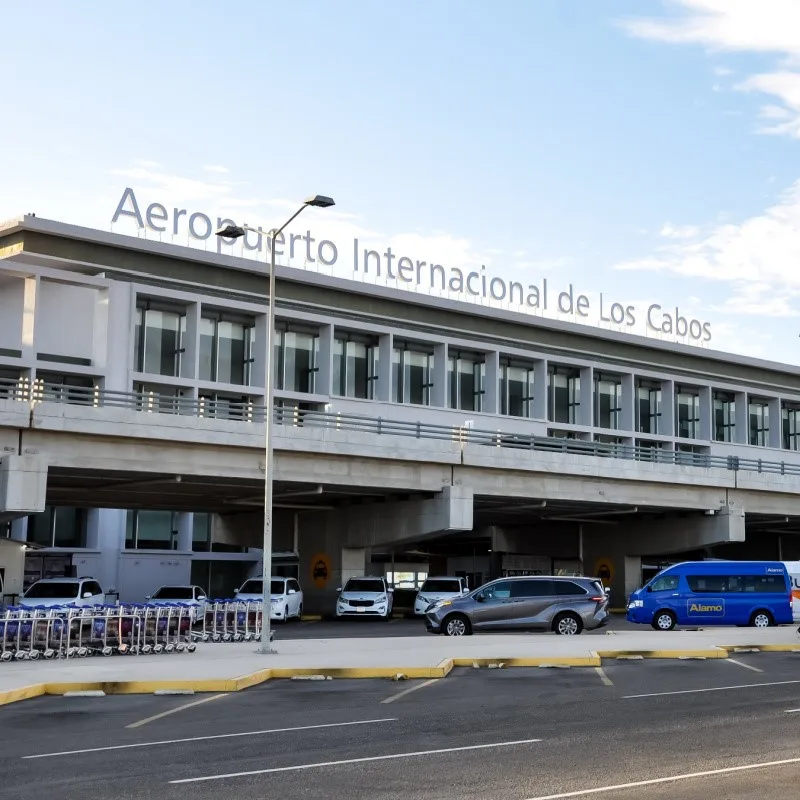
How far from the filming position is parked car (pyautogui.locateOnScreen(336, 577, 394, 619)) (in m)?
47.3

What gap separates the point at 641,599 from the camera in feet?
131

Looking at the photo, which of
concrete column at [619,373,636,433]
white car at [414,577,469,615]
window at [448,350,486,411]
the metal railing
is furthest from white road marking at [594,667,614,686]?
concrete column at [619,373,636,433]

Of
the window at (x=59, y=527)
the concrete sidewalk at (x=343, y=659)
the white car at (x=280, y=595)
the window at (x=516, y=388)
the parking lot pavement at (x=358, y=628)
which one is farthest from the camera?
the window at (x=516, y=388)

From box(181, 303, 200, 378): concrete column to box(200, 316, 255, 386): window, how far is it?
0.96 m

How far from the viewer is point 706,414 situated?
288 ft

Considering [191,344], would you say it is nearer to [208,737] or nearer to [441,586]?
[441,586]

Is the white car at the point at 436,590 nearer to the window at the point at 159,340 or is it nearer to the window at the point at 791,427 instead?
the window at the point at 159,340

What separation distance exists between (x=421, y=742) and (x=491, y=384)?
6133cm

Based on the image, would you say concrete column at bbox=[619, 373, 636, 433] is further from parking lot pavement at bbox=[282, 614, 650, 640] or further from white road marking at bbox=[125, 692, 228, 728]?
white road marking at bbox=[125, 692, 228, 728]

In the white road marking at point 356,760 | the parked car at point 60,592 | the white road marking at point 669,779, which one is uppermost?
the parked car at point 60,592

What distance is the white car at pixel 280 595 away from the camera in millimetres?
46000

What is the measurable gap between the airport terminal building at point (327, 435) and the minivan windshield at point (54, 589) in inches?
98.9

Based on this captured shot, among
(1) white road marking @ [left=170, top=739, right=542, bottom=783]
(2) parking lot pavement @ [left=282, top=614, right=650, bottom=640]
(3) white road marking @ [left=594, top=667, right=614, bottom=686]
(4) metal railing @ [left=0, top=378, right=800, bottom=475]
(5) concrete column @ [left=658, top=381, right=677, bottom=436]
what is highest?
(5) concrete column @ [left=658, top=381, right=677, bottom=436]

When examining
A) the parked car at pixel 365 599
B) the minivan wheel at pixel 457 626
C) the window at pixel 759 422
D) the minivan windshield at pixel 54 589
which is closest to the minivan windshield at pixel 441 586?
the parked car at pixel 365 599
